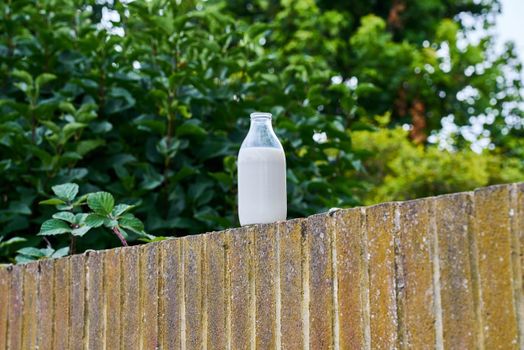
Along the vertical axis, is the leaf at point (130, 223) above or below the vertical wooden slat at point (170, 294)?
above

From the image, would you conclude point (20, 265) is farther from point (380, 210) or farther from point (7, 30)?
point (7, 30)

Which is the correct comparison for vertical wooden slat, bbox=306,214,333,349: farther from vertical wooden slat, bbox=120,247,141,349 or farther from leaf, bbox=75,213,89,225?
leaf, bbox=75,213,89,225

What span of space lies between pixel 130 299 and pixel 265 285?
53 centimetres

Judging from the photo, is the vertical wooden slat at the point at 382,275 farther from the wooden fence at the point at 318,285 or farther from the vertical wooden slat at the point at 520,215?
the vertical wooden slat at the point at 520,215

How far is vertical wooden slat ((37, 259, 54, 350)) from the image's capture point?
244 cm

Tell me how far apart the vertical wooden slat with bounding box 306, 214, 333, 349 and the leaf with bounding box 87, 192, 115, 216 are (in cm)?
90

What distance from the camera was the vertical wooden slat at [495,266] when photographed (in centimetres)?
127

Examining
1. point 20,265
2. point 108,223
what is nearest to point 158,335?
point 108,223

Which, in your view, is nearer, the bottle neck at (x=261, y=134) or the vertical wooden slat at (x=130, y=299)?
the bottle neck at (x=261, y=134)

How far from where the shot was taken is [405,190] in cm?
884

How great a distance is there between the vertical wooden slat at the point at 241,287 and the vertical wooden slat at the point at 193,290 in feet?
0.39

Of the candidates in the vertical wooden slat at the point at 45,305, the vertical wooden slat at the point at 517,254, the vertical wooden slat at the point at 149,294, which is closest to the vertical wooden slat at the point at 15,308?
the vertical wooden slat at the point at 45,305

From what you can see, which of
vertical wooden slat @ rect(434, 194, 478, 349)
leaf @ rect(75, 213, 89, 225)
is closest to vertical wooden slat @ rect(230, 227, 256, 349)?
vertical wooden slat @ rect(434, 194, 478, 349)

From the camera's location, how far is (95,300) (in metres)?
2.27
